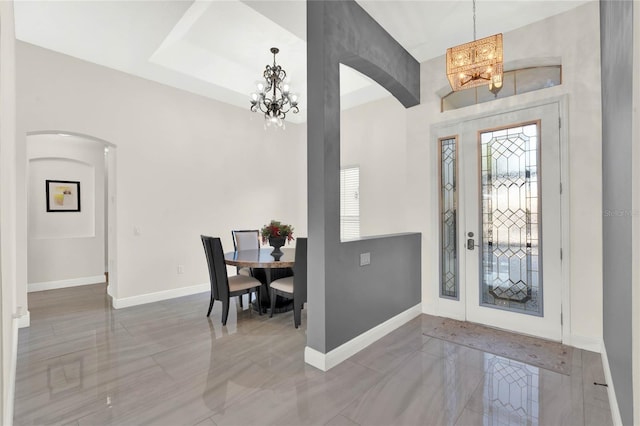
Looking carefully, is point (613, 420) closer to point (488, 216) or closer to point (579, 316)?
point (579, 316)

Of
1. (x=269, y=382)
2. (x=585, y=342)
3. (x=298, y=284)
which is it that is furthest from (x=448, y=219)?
(x=269, y=382)

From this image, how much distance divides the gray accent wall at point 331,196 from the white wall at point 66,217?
15.8ft

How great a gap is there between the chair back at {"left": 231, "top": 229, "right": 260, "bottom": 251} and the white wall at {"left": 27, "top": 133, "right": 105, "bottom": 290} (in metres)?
3.19

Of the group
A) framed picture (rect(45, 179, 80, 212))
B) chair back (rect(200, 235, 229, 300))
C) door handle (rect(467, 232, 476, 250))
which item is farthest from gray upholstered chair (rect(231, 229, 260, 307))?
framed picture (rect(45, 179, 80, 212))

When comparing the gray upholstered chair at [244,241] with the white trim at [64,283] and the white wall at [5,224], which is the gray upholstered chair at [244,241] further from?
the white trim at [64,283]

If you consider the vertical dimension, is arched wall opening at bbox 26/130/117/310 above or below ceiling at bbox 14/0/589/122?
below

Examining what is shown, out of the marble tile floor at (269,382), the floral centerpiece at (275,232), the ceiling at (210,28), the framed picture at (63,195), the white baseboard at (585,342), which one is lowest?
the marble tile floor at (269,382)

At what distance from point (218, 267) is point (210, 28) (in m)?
3.11

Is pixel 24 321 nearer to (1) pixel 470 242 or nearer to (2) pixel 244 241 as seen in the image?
(2) pixel 244 241

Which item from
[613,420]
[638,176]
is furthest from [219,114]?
[613,420]

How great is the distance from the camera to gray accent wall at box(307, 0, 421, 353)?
8.82ft

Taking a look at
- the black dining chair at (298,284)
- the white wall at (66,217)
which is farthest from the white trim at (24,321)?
the black dining chair at (298,284)

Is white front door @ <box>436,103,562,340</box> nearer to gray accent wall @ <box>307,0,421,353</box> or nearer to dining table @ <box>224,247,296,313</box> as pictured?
gray accent wall @ <box>307,0,421,353</box>

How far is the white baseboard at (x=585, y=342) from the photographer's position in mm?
A: 2955
